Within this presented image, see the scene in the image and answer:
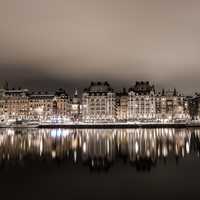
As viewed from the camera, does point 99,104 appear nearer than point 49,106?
Yes

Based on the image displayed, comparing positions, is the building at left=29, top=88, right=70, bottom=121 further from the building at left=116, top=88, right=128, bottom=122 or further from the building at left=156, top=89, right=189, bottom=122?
the building at left=156, top=89, right=189, bottom=122

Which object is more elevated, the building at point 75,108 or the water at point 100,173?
the building at point 75,108

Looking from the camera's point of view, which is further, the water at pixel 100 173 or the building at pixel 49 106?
the building at pixel 49 106

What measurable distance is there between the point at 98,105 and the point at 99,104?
1.30ft

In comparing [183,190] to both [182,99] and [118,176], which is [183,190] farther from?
[182,99]

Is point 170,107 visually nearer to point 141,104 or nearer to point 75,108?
point 141,104

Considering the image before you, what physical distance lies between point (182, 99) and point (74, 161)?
94219 millimetres

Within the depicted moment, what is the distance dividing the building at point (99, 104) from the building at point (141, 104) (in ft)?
16.0

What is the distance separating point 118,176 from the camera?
76.0ft

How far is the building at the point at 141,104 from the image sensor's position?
108 m

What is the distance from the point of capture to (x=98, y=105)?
108500 mm

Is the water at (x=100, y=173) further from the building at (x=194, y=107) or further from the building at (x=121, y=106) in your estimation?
the building at (x=194, y=107)

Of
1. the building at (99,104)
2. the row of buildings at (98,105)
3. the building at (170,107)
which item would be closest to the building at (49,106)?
the row of buildings at (98,105)

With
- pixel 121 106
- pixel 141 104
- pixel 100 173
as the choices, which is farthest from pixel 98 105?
pixel 100 173
